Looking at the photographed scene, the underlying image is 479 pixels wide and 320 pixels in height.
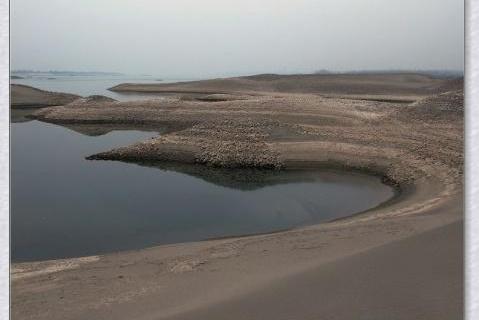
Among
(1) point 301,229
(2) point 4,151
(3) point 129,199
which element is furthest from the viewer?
(3) point 129,199

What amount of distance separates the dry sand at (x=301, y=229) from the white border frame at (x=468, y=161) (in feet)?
0.47

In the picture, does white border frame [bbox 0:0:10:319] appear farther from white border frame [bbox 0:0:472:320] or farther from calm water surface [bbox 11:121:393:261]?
calm water surface [bbox 11:121:393:261]

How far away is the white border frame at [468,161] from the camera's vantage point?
178cm

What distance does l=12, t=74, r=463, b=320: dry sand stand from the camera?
6.84 ft

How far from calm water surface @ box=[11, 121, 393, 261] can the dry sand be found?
0.57 ft

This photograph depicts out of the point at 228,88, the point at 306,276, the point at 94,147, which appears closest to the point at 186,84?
the point at 228,88

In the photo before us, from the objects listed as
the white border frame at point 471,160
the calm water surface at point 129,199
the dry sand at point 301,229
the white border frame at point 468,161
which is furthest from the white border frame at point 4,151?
the white border frame at point 471,160

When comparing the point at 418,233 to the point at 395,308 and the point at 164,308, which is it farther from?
the point at 164,308

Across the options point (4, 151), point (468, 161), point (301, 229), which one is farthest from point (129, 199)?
point (468, 161)

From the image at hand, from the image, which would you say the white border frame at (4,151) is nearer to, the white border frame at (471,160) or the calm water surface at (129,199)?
the calm water surface at (129,199)

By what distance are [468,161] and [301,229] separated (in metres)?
1.60

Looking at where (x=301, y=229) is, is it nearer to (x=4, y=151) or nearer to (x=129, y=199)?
(x=129, y=199)

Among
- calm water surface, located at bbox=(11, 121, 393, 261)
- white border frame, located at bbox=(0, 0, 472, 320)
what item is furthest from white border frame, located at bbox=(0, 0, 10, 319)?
calm water surface, located at bbox=(11, 121, 393, 261)

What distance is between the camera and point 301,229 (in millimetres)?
3320
